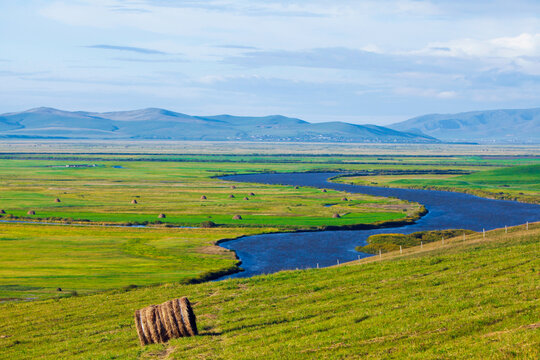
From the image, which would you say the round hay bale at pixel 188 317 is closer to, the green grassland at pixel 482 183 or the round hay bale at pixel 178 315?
the round hay bale at pixel 178 315

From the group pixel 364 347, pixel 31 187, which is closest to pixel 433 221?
pixel 364 347

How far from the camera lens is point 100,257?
6944cm

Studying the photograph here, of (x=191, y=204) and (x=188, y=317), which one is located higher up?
(x=188, y=317)

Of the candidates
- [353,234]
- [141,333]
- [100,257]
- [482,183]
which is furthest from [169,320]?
[482,183]

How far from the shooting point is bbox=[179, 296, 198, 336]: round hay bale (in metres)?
27.0

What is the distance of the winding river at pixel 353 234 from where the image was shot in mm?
68812

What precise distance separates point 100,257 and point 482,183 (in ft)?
434

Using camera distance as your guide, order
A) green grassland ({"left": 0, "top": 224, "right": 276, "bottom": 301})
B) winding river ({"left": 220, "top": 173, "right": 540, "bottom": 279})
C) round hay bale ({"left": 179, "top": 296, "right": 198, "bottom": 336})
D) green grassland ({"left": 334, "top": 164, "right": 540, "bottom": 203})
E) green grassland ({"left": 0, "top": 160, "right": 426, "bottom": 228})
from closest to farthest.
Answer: round hay bale ({"left": 179, "top": 296, "right": 198, "bottom": 336}) → green grassland ({"left": 0, "top": 224, "right": 276, "bottom": 301}) → winding river ({"left": 220, "top": 173, "right": 540, "bottom": 279}) → green grassland ({"left": 0, "top": 160, "right": 426, "bottom": 228}) → green grassland ({"left": 334, "top": 164, "right": 540, "bottom": 203})

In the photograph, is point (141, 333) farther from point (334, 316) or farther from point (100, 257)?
point (100, 257)

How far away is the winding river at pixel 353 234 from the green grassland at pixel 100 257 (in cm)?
337

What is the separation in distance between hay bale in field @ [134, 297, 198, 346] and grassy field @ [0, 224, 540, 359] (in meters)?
0.66

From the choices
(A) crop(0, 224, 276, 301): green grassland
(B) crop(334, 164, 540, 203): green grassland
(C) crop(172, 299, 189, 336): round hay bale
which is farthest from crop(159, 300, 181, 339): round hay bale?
(B) crop(334, 164, 540, 203): green grassland

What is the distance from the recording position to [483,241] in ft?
174

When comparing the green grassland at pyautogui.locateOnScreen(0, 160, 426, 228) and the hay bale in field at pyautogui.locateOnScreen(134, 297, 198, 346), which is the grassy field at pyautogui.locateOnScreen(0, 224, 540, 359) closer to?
the hay bale in field at pyautogui.locateOnScreen(134, 297, 198, 346)
